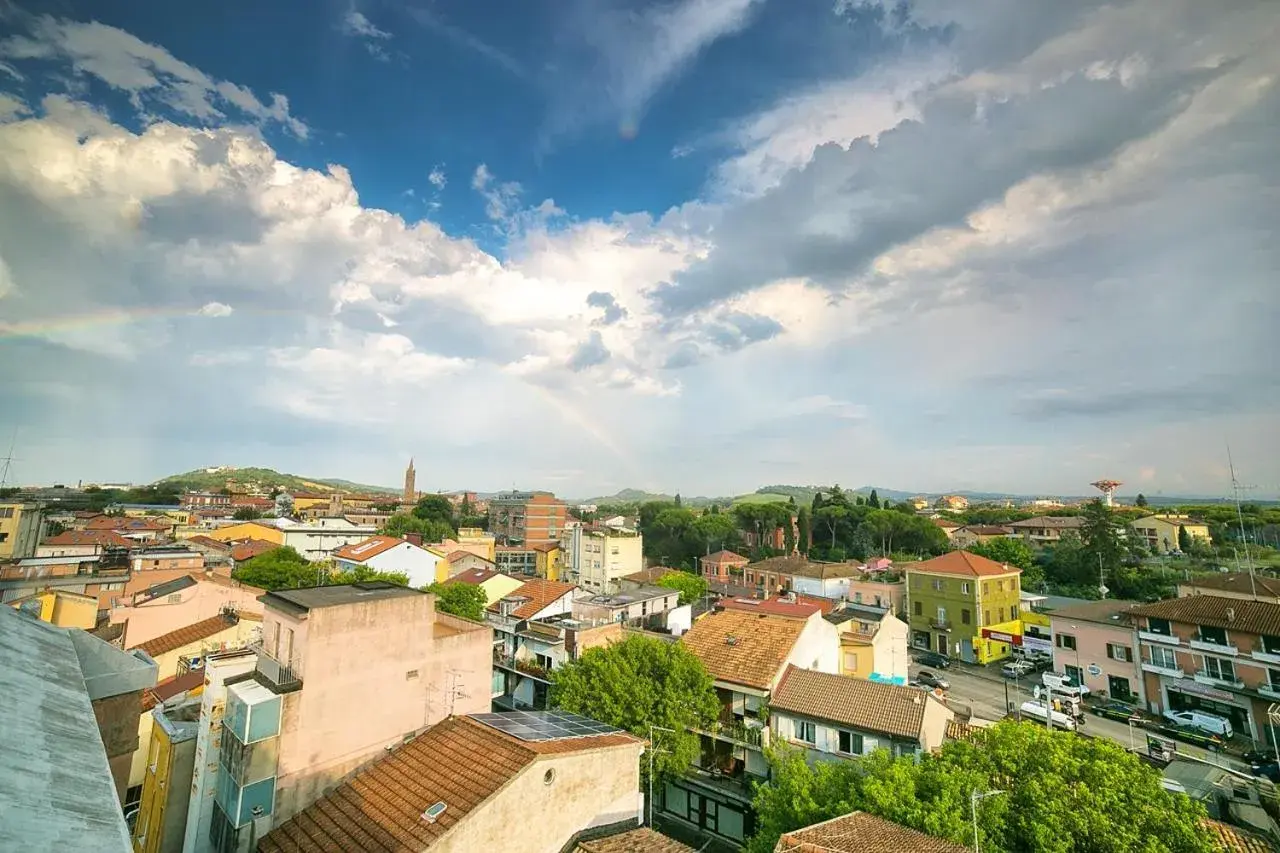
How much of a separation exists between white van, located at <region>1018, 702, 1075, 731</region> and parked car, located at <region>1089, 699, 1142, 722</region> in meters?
4.55

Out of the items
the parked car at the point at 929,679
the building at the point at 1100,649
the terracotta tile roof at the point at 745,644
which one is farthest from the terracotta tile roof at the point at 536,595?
the building at the point at 1100,649

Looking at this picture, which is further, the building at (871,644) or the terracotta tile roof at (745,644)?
the building at (871,644)

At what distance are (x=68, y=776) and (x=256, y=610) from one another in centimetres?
3526

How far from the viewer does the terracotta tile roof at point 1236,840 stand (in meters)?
15.3

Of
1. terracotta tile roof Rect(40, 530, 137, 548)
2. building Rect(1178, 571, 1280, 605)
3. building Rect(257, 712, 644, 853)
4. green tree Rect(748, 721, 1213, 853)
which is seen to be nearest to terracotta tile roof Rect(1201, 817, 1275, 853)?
green tree Rect(748, 721, 1213, 853)

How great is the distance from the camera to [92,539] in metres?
56.7

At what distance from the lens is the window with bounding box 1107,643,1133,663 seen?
3809cm

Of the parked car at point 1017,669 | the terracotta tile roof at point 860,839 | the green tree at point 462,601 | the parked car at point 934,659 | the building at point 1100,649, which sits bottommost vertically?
the parked car at point 934,659

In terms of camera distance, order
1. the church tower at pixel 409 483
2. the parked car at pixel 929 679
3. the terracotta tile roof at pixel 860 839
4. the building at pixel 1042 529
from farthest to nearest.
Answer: the church tower at pixel 409 483, the building at pixel 1042 529, the parked car at pixel 929 679, the terracotta tile roof at pixel 860 839

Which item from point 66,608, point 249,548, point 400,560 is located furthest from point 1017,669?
point 249,548

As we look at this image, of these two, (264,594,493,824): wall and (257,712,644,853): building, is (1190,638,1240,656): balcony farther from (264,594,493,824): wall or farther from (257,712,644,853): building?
(264,594,493,824): wall

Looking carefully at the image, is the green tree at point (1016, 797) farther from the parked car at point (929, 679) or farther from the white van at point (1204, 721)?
the parked car at point (929, 679)

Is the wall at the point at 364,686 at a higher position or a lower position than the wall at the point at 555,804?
higher

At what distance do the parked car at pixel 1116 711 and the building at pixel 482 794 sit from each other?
35408 mm
